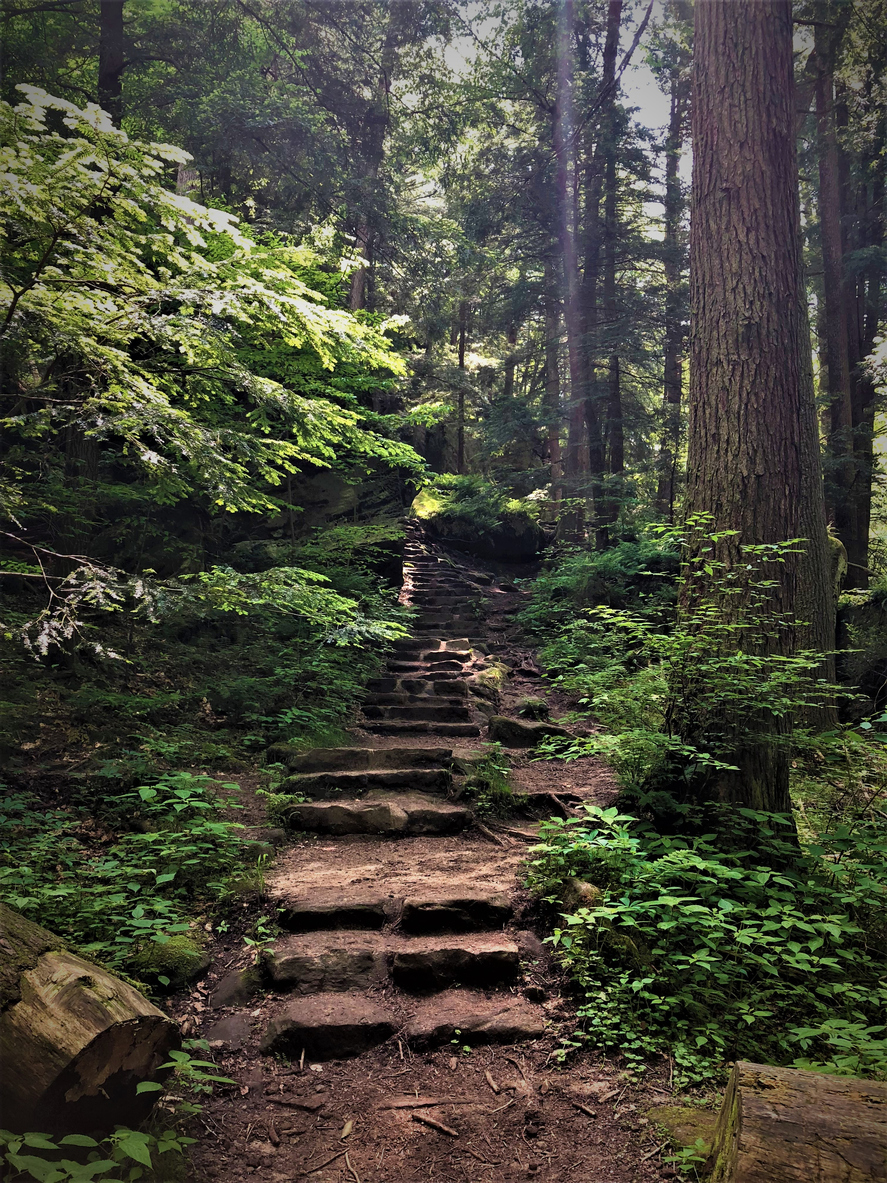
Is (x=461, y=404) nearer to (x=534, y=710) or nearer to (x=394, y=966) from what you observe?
(x=534, y=710)

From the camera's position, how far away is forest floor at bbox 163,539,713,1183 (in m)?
2.22

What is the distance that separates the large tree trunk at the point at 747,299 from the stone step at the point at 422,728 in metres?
3.56

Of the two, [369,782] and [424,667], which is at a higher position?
[424,667]

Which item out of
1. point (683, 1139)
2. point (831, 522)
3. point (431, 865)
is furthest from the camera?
point (831, 522)

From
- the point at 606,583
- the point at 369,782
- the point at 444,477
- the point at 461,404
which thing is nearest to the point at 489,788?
the point at 369,782

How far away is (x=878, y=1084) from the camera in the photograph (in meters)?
1.85

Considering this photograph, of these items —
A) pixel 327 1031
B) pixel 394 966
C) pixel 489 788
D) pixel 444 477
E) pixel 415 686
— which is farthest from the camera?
pixel 444 477

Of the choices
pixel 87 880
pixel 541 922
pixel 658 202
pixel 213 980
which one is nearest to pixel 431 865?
pixel 541 922

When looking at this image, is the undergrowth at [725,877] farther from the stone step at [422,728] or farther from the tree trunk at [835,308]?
the tree trunk at [835,308]

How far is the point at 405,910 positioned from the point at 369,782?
216 cm

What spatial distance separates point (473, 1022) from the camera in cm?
291

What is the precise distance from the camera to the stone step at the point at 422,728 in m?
7.26

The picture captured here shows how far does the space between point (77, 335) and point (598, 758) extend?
18.6ft

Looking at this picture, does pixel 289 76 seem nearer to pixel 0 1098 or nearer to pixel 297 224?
pixel 297 224
